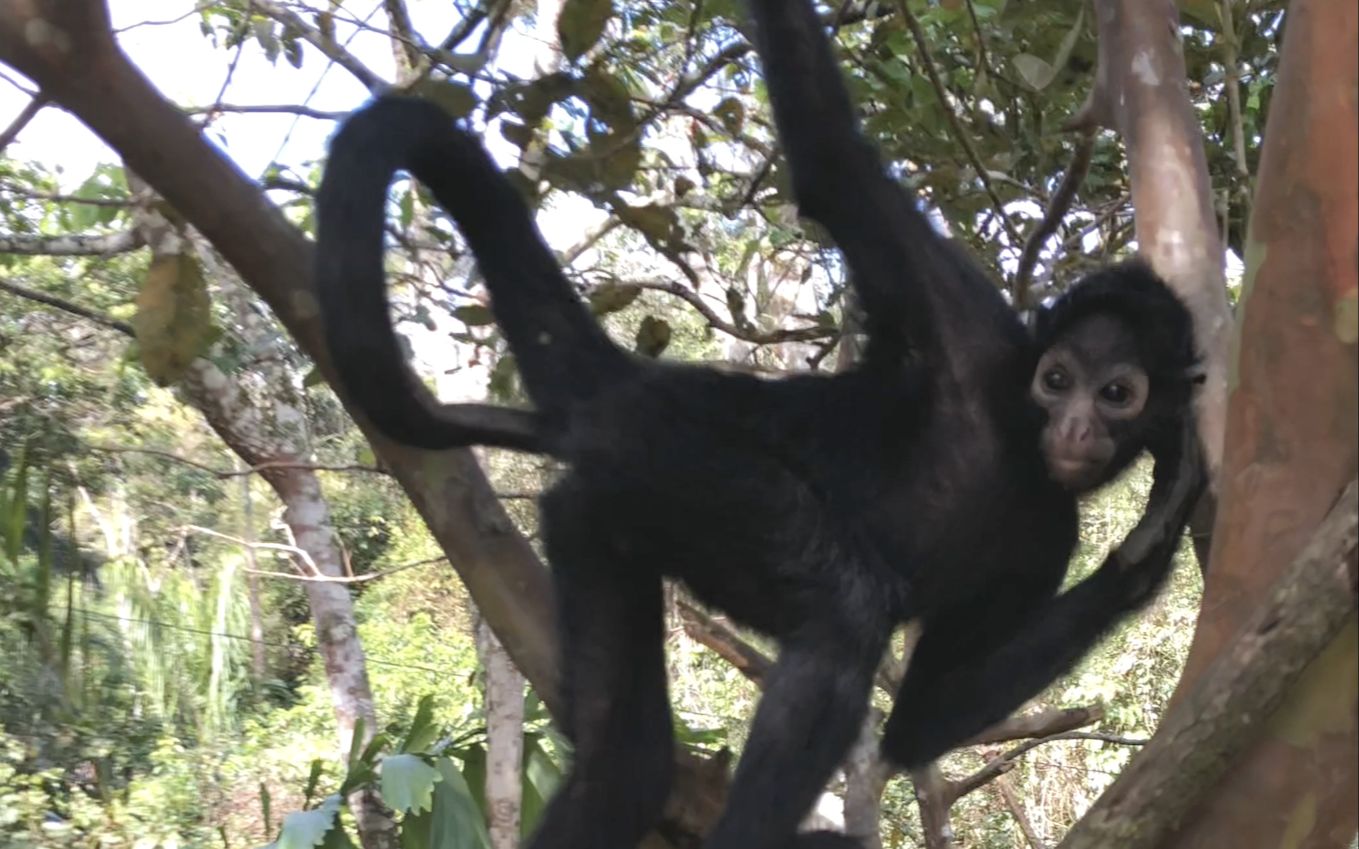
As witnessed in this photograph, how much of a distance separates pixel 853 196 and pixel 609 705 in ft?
3.62

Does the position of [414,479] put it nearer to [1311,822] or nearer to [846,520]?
[846,520]

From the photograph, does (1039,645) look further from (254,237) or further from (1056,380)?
(254,237)

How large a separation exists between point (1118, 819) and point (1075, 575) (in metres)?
3.34

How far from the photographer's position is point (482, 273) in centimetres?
257

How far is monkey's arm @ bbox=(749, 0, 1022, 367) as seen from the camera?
2.45 m

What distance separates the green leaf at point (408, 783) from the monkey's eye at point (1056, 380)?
8.22ft

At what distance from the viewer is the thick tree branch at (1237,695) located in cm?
120

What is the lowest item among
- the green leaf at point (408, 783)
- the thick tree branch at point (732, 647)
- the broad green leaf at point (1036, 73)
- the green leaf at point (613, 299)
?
the green leaf at point (408, 783)

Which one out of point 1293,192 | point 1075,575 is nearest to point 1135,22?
point 1293,192

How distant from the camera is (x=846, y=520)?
8.13 feet

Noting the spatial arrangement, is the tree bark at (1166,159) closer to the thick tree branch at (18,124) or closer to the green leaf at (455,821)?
the thick tree branch at (18,124)

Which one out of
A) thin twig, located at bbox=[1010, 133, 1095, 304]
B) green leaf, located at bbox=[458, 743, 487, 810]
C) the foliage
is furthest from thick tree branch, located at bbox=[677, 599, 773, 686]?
thin twig, located at bbox=[1010, 133, 1095, 304]

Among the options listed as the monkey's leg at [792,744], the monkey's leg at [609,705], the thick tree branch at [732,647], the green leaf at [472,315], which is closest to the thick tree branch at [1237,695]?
the monkey's leg at [792,744]

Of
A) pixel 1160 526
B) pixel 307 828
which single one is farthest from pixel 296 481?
pixel 1160 526
